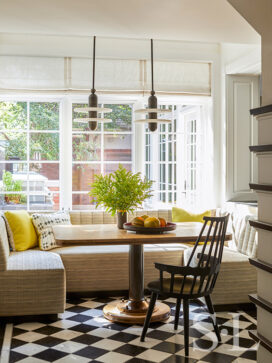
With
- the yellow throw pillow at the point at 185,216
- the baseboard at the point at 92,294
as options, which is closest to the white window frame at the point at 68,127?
the yellow throw pillow at the point at 185,216

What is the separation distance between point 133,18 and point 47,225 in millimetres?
2361

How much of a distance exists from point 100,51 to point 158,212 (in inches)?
82.4

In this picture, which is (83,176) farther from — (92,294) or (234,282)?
(234,282)

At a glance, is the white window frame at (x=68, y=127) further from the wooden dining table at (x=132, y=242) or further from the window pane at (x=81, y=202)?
the wooden dining table at (x=132, y=242)

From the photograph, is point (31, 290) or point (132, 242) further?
point (31, 290)

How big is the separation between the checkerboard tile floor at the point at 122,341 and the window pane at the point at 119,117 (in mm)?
2565

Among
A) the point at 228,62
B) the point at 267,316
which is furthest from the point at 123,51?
the point at 267,316

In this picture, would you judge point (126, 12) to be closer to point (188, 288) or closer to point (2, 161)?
point (188, 288)

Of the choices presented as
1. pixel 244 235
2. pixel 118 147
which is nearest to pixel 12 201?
pixel 118 147

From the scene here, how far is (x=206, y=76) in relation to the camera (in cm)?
629

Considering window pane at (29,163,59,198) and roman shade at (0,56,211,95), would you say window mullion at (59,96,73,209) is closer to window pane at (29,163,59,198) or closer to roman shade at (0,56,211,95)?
window pane at (29,163,59,198)

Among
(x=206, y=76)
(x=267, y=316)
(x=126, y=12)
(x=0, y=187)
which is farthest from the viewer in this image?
(x=206, y=76)

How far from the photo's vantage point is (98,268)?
195 inches

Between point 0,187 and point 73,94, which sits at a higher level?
point 73,94
